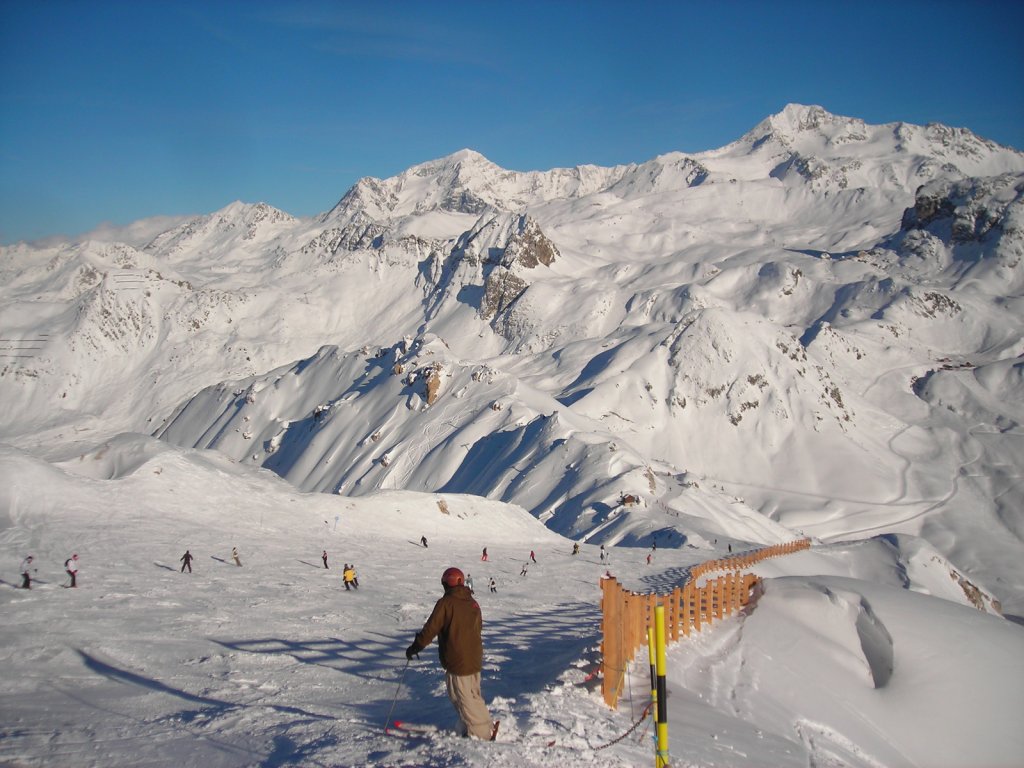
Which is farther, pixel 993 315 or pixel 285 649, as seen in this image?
pixel 993 315

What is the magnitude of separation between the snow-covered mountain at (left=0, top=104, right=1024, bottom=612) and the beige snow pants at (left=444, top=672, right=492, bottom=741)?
4898cm

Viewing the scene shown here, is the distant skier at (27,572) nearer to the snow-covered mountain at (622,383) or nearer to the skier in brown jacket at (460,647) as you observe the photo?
the skier in brown jacket at (460,647)

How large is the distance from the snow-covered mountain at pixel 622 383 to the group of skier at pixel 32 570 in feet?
138

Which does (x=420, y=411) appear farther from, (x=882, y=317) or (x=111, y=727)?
(x=882, y=317)

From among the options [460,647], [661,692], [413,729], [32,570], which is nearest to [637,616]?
[413,729]

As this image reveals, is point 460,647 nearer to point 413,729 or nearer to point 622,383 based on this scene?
point 413,729

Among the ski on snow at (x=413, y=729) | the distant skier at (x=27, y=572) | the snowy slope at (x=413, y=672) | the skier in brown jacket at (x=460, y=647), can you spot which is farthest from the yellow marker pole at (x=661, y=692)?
the distant skier at (x=27, y=572)

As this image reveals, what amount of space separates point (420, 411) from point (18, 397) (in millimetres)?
110034

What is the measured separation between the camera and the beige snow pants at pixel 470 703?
8297mm

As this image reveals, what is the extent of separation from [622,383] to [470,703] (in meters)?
111

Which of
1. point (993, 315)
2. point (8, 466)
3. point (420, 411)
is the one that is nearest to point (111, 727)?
point (8, 466)

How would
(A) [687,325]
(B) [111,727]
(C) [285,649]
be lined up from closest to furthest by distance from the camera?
(B) [111,727]
(C) [285,649]
(A) [687,325]

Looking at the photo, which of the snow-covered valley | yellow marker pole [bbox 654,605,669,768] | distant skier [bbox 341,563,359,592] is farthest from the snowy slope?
yellow marker pole [bbox 654,605,669,768]

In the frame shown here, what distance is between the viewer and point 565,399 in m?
117
